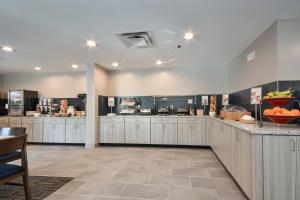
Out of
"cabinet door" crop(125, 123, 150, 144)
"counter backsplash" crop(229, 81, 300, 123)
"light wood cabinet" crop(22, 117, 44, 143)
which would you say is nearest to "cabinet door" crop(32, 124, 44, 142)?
"light wood cabinet" crop(22, 117, 44, 143)

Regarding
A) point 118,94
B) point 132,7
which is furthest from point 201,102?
point 132,7

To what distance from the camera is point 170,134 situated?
207 inches

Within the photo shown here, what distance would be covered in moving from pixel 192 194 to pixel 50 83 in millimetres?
6175

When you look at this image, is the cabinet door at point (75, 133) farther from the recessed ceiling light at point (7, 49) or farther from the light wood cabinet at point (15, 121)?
the recessed ceiling light at point (7, 49)

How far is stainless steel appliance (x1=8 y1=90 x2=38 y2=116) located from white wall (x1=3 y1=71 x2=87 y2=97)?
51cm

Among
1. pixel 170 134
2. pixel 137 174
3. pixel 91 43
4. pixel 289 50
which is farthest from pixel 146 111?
pixel 289 50

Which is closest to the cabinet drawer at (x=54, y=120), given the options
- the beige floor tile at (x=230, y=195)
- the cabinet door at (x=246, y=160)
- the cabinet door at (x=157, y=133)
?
the cabinet door at (x=157, y=133)

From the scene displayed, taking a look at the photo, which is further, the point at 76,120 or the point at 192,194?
the point at 76,120

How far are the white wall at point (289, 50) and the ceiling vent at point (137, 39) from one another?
2.01m

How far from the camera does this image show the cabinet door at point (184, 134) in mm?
5172

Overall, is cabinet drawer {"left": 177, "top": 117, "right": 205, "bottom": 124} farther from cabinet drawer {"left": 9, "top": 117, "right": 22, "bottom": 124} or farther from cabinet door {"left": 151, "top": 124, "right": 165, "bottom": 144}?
cabinet drawer {"left": 9, "top": 117, "right": 22, "bottom": 124}

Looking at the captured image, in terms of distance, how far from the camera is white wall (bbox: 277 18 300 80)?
254 centimetres

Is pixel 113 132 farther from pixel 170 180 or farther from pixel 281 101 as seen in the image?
pixel 281 101

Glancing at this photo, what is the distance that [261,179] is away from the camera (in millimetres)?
1955
